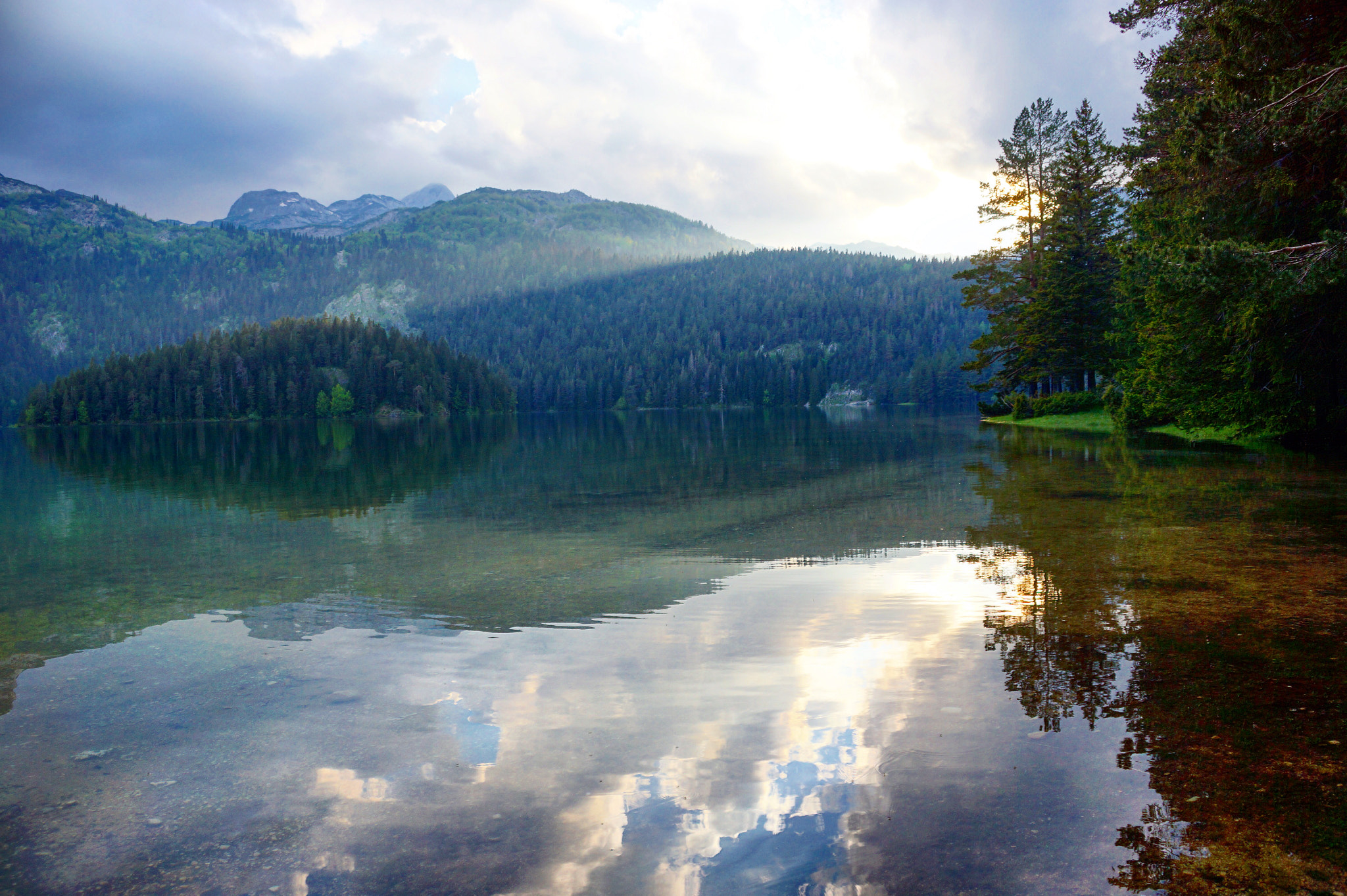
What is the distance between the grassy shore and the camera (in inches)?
1249

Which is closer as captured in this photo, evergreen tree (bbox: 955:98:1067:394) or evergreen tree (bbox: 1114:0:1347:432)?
evergreen tree (bbox: 1114:0:1347:432)

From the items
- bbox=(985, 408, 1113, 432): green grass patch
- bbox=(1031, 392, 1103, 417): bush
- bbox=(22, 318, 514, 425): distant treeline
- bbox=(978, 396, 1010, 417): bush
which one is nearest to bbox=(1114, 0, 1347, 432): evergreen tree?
bbox=(985, 408, 1113, 432): green grass patch

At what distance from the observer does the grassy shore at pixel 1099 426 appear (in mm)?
31719

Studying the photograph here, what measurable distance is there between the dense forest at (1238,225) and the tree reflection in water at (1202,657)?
5175mm

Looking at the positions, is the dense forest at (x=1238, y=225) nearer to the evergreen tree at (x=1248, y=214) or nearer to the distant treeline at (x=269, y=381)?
the evergreen tree at (x=1248, y=214)

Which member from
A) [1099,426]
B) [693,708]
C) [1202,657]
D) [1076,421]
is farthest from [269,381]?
[1202,657]

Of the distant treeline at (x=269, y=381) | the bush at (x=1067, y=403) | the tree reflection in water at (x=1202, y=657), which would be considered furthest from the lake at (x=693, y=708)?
the distant treeline at (x=269, y=381)

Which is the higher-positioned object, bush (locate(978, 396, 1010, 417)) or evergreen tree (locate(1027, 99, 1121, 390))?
evergreen tree (locate(1027, 99, 1121, 390))

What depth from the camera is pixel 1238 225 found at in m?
23.3

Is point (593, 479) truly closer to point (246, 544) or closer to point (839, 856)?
point (246, 544)

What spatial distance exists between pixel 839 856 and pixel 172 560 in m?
14.3

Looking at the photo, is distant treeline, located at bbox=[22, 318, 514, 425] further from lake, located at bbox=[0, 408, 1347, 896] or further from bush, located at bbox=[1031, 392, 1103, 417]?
lake, located at bbox=[0, 408, 1347, 896]

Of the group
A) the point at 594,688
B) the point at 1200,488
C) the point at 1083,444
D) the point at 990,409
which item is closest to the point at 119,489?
the point at 594,688

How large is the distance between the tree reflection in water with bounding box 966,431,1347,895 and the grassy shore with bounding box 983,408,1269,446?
15762 mm
